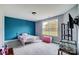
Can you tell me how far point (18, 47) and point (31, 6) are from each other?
2.32 feet

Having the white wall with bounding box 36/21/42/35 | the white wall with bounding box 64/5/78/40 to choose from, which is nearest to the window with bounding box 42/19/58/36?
the white wall with bounding box 36/21/42/35

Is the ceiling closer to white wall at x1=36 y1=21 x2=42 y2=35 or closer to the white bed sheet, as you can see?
white wall at x1=36 y1=21 x2=42 y2=35

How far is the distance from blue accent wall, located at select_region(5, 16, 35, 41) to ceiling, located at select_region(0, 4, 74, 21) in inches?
3.8

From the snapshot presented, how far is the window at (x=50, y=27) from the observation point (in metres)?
1.65

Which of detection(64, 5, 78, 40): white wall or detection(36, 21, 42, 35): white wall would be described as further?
detection(36, 21, 42, 35): white wall

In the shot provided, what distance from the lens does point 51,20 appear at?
1.68 meters

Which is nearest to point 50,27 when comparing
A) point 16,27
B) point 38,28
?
point 38,28

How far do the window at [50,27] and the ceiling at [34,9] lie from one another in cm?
13

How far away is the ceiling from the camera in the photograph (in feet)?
5.14

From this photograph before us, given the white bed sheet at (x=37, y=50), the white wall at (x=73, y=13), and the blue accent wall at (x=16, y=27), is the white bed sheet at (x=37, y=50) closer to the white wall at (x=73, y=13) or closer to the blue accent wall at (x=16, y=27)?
the blue accent wall at (x=16, y=27)

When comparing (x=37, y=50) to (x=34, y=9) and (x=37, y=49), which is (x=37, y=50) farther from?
(x=34, y=9)

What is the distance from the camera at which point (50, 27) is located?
5.54 feet
